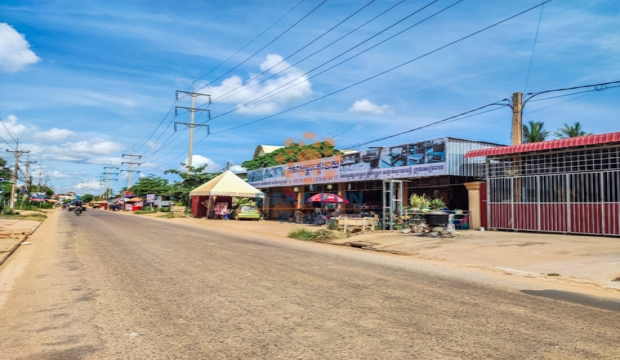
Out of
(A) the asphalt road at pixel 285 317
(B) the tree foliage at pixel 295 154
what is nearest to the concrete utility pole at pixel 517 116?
(A) the asphalt road at pixel 285 317

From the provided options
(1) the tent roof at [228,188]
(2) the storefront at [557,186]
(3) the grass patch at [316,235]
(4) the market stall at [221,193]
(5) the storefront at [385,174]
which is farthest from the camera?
(4) the market stall at [221,193]

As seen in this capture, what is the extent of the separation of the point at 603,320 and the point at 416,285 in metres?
2.82

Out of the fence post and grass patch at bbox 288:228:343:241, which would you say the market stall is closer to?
grass patch at bbox 288:228:343:241

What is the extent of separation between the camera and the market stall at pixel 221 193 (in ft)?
118

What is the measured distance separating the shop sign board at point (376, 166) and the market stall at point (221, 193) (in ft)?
10.9

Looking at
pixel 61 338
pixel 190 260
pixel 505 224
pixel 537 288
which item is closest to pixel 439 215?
pixel 505 224

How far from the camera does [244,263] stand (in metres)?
10.1

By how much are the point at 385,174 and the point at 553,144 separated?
29.2ft

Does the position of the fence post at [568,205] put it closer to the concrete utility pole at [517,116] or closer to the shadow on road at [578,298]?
the concrete utility pole at [517,116]

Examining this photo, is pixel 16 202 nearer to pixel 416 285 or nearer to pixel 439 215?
pixel 439 215

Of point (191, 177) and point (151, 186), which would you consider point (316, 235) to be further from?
point (151, 186)

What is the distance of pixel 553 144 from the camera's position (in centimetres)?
1636

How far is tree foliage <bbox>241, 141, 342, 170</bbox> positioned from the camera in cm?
4778

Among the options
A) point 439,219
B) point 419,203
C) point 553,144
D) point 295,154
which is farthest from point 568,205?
point 295,154
